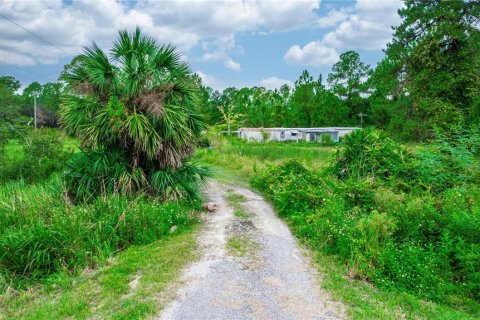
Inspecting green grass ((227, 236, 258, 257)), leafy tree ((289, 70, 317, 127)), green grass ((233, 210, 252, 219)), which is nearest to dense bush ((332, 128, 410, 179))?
green grass ((233, 210, 252, 219))

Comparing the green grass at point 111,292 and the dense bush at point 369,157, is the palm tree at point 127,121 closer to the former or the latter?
the green grass at point 111,292

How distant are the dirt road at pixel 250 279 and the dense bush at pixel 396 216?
2.26 ft

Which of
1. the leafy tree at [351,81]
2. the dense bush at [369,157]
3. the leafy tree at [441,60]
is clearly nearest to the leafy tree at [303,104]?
the leafy tree at [351,81]

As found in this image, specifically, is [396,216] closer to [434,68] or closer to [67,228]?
[67,228]

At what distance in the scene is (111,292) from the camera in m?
4.11

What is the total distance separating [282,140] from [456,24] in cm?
2178

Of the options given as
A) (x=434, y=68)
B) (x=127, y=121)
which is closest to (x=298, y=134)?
(x=434, y=68)

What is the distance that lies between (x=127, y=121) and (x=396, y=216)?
219 inches

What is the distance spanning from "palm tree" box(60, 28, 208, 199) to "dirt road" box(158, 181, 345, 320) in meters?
1.83

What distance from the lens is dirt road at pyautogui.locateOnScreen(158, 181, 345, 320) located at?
3688mm

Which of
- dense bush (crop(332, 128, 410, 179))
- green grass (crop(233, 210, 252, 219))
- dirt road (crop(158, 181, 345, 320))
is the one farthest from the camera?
dense bush (crop(332, 128, 410, 179))

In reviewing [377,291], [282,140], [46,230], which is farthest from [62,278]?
[282,140]

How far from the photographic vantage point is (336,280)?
450 cm

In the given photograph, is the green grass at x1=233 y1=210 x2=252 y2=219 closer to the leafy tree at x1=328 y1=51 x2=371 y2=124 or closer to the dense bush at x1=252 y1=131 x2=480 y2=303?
the dense bush at x1=252 y1=131 x2=480 y2=303
